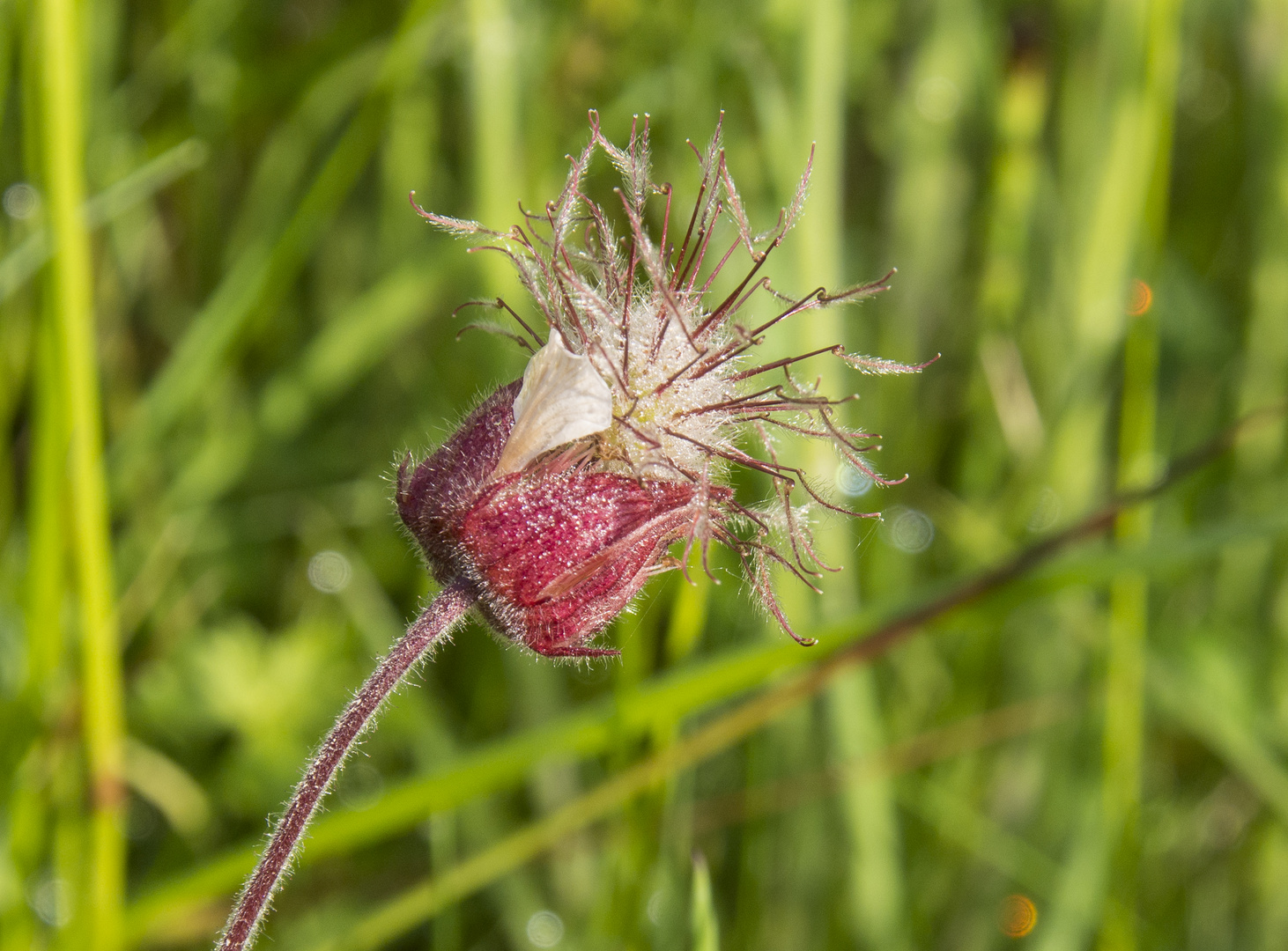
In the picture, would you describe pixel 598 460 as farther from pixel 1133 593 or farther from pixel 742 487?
pixel 1133 593

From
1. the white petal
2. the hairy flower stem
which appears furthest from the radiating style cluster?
the hairy flower stem

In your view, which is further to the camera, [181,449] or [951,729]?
[181,449]

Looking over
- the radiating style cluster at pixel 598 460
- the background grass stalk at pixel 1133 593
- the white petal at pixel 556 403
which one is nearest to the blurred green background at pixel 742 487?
the background grass stalk at pixel 1133 593

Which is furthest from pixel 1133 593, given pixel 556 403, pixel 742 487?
pixel 556 403

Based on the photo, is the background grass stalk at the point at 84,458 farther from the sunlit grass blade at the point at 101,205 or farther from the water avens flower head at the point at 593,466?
the water avens flower head at the point at 593,466

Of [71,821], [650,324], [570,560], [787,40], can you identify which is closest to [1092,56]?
[787,40]

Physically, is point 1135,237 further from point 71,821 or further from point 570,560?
point 71,821
